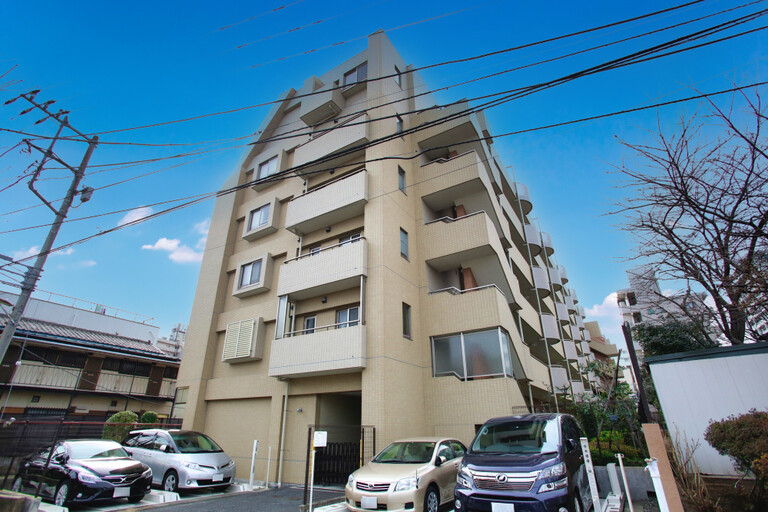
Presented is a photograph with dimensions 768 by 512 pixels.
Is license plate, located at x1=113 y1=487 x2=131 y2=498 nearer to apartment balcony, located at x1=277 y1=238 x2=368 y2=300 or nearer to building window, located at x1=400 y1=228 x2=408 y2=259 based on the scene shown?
apartment balcony, located at x1=277 y1=238 x2=368 y2=300

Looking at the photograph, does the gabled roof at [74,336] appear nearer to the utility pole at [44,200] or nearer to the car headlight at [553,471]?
the utility pole at [44,200]

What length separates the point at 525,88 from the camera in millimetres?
6887

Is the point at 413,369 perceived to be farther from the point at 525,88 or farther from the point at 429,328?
the point at 525,88

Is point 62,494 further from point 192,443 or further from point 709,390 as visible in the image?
point 709,390

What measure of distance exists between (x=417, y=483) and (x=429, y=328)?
7.52m

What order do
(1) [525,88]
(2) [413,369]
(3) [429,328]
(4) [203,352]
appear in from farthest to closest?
1. (4) [203,352]
2. (3) [429,328]
3. (2) [413,369]
4. (1) [525,88]

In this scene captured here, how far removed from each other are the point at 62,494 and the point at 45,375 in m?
17.5

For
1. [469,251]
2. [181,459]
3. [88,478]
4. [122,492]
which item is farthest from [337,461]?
[469,251]

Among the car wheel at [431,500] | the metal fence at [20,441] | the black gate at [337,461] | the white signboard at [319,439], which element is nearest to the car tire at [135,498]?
the metal fence at [20,441]

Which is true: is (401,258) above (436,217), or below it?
below

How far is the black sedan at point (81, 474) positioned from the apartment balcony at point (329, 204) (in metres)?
9.93

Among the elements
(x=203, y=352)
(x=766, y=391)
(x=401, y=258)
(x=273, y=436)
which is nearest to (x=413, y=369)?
(x=401, y=258)

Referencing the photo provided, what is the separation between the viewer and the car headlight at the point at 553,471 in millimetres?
5859

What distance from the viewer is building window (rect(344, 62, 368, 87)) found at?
1852 centimetres
